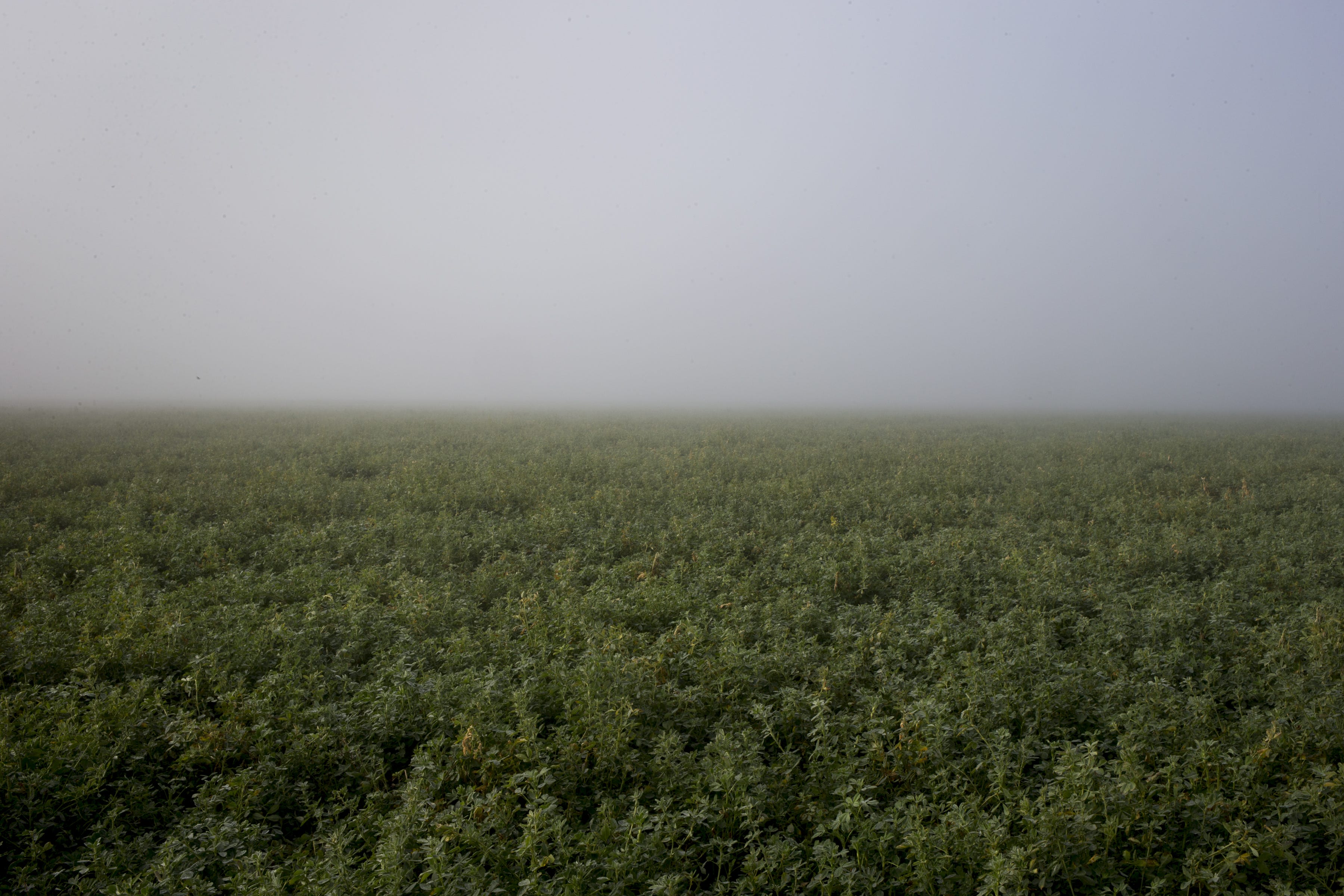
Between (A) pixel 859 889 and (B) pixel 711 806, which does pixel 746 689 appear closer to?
(B) pixel 711 806

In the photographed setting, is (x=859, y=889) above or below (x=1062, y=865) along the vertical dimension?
below

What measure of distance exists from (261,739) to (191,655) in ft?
6.84

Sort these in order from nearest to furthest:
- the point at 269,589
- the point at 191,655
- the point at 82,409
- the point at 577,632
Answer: the point at 191,655 → the point at 577,632 → the point at 269,589 → the point at 82,409

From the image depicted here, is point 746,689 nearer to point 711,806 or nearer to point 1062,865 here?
point 711,806

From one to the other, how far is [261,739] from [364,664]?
142 centimetres

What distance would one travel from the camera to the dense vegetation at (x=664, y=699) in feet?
11.0

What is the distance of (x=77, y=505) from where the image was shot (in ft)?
35.3

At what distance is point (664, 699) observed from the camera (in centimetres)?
509

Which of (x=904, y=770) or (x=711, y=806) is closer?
(x=711, y=806)

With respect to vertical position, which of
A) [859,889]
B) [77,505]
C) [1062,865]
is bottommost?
[859,889]

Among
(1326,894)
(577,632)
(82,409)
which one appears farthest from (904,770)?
(82,409)

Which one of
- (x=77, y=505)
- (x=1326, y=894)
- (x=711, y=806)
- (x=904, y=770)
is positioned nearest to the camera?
(x=1326, y=894)

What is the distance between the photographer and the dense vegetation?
3367 mm

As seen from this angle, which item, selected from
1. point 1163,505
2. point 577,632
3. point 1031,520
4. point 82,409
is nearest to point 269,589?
point 577,632
